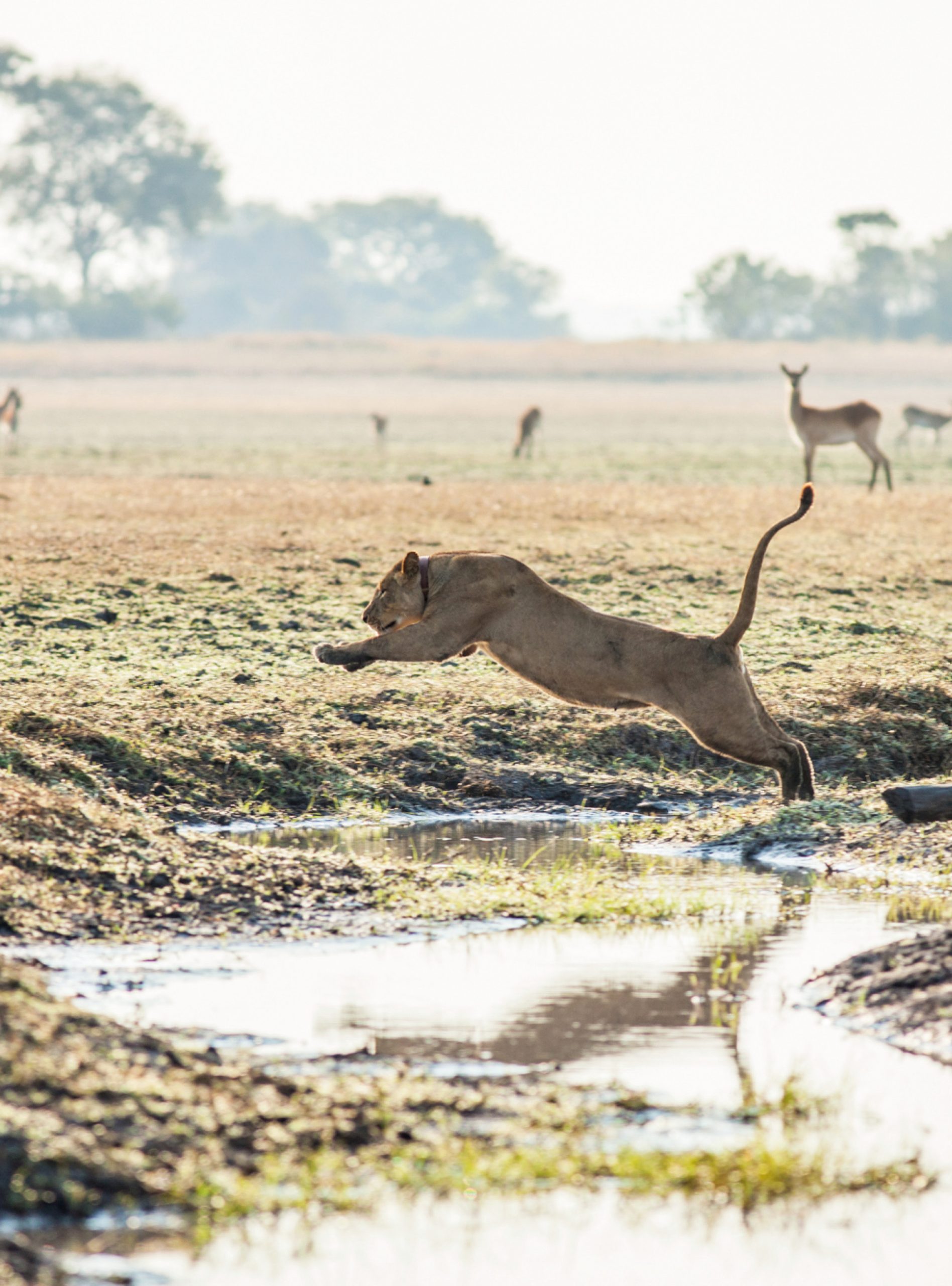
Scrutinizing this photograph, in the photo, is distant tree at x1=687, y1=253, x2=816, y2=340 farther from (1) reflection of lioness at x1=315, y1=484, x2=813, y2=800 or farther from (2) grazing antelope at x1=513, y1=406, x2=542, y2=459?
(1) reflection of lioness at x1=315, y1=484, x2=813, y2=800

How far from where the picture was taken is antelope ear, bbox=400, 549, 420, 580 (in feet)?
27.6

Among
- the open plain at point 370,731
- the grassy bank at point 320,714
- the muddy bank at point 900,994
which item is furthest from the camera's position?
the grassy bank at point 320,714

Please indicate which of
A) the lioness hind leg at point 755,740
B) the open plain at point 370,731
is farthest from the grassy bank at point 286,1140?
the lioness hind leg at point 755,740

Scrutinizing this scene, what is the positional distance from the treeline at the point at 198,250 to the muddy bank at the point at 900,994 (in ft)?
295

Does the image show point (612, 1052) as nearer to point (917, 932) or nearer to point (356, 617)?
point (917, 932)

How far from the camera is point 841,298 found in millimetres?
100812

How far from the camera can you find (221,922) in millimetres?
6758

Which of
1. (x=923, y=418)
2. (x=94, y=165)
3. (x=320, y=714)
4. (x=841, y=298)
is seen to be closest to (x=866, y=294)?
(x=841, y=298)

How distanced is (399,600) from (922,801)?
2.45 m

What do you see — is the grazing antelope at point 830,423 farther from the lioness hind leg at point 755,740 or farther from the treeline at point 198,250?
the treeline at point 198,250

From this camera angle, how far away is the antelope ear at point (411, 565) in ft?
27.6

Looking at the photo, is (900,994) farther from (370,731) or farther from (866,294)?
(866,294)

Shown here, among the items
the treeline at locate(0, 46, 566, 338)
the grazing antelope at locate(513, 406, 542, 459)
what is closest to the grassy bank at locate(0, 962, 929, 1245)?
the grazing antelope at locate(513, 406, 542, 459)

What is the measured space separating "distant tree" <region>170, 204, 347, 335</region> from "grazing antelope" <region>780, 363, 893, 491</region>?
331 ft
